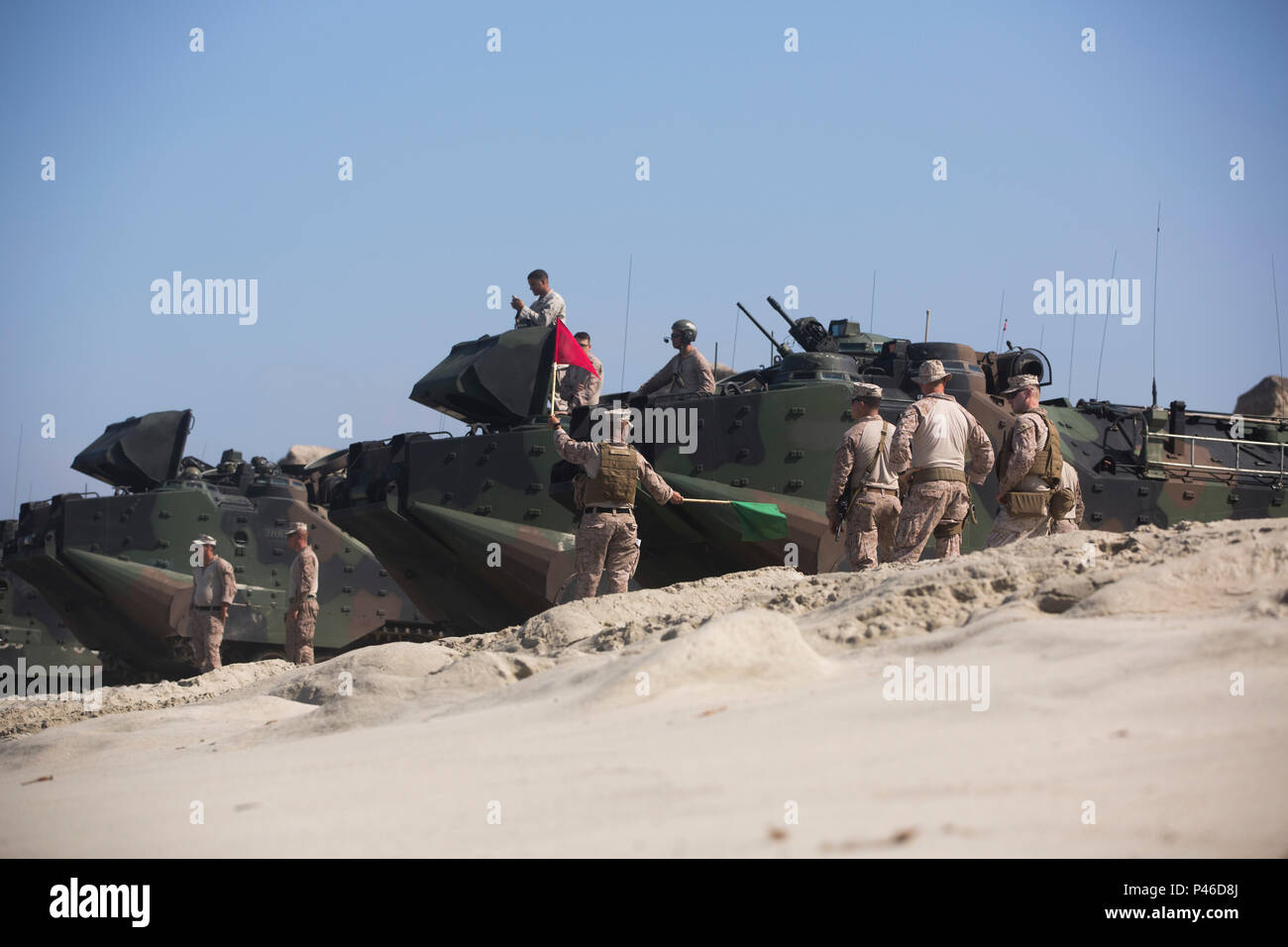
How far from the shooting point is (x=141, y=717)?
6977 millimetres

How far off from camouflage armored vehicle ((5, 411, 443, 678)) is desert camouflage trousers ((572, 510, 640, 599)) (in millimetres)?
6682

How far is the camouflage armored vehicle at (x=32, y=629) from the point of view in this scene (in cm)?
1783

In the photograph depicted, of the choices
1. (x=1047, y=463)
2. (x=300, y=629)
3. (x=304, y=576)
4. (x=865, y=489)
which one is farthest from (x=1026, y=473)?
(x=300, y=629)

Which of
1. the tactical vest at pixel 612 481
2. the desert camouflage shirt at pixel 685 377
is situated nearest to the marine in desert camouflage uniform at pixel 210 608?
the desert camouflage shirt at pixel 685 377

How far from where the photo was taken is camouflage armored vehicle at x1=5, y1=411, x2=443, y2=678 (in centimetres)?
1520

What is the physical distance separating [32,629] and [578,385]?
977 centimetres

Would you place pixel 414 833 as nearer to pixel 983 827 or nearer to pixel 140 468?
pixel 983 827

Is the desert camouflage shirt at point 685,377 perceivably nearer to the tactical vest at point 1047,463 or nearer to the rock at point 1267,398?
the tactical vest at point 1047,463

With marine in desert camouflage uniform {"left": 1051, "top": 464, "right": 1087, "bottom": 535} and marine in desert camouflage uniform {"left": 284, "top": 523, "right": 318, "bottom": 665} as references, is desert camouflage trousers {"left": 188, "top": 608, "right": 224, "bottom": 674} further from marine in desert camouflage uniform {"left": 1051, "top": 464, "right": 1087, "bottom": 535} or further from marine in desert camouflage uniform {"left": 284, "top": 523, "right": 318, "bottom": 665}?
marine in desert camouflage uniform {"left": 1051, "top": 464, "right": 1087, "bottom": 535}

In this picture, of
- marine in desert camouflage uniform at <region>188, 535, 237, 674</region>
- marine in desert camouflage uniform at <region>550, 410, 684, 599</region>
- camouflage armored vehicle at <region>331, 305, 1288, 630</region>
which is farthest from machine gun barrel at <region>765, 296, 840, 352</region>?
marine in desert camouflage uniform at <region>188, 535, 237, 674</region>

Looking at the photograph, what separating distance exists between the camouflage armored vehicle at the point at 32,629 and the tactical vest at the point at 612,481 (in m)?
10.7

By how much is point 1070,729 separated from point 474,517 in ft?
29.3
